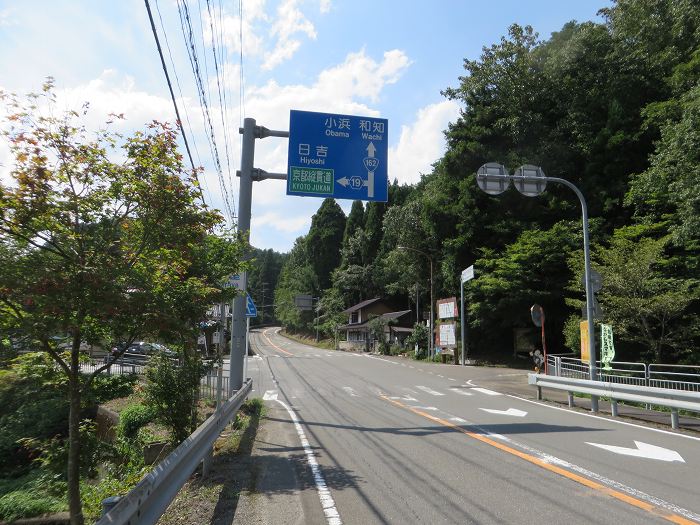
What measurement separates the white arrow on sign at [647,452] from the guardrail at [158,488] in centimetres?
632

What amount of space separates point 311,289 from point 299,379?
6348 cm

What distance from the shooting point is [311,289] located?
8662 cm

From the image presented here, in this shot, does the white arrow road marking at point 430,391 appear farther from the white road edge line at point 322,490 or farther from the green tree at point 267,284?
the green tree at point 267,284

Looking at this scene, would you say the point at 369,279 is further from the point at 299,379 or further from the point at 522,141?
the point at 299,379

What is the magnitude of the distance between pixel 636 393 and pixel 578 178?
2874cm

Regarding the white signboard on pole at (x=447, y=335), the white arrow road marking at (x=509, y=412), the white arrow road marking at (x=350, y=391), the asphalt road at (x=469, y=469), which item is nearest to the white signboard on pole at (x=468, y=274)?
the white signboard on pole at (x=447, y=335)

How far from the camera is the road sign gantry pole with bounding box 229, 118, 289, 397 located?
12078 millimetres

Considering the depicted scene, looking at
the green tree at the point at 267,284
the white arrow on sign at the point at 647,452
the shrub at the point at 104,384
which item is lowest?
the white arrow on sign at the point at 647,452

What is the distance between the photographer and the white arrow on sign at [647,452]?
7.54 m

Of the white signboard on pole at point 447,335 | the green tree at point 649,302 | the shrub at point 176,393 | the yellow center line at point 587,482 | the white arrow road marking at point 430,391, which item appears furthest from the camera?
the white signboard on pole at point 447,335

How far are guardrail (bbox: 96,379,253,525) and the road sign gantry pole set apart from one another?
6065mm

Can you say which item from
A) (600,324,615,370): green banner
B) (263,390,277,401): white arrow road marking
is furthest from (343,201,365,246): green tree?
(600,324,615,370): green banner

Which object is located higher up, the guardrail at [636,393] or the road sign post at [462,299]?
the road sign post at [462,299]

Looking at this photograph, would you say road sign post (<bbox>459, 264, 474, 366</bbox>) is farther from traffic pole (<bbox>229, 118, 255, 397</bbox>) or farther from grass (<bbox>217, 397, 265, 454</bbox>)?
traffic pole (<bbox>229, 118, 255, 397</bbox>)
